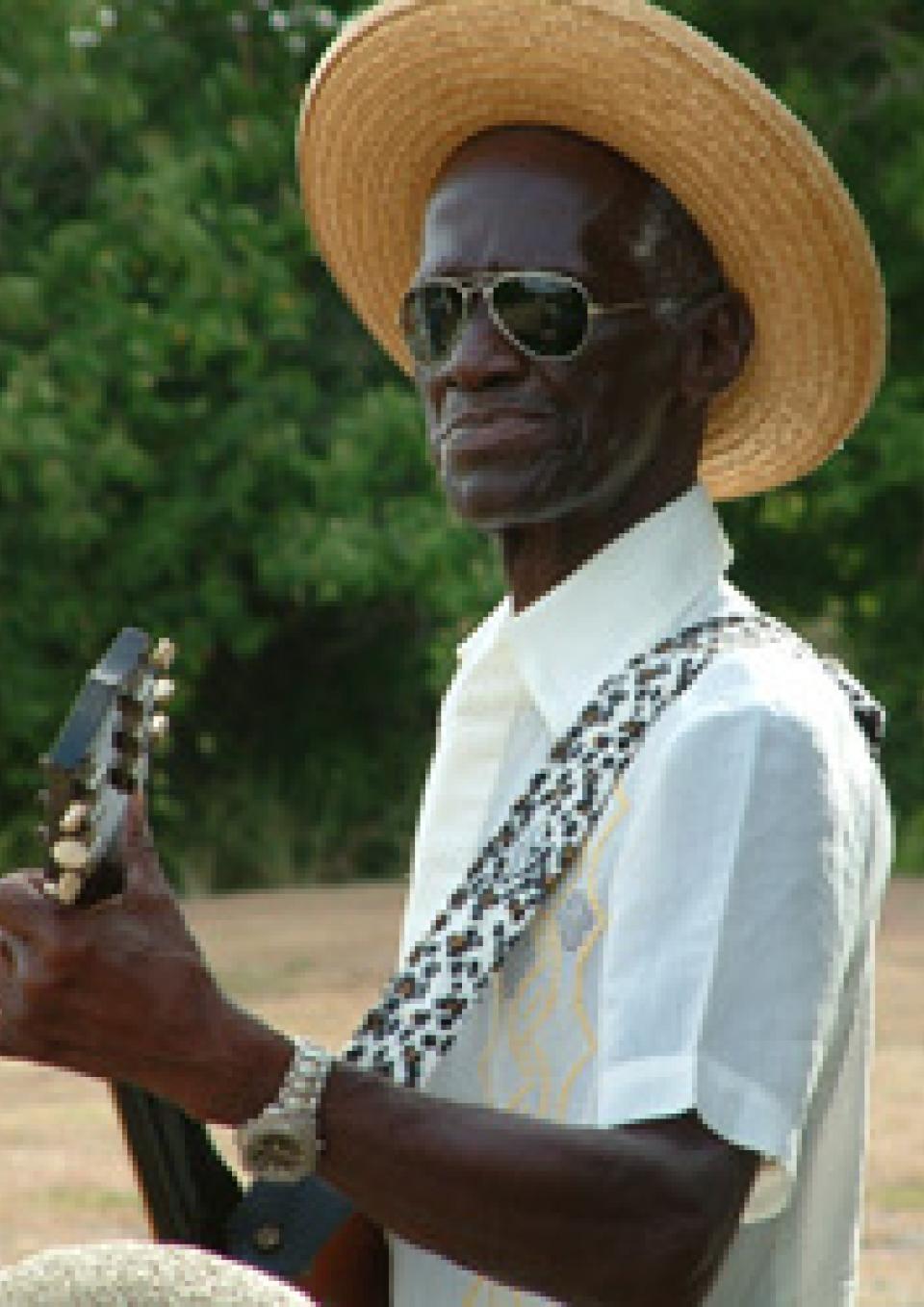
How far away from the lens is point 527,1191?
1.99 meters

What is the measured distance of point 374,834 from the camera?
20.0 metres

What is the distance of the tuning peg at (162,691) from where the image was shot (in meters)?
2.13

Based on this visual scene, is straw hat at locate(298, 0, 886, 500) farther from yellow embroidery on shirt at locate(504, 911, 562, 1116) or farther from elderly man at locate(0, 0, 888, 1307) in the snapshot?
yellow embroidery on shirt at locate(504, 911, 562, 1116)

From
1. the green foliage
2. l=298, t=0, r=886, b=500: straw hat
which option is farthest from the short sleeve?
the green foliage

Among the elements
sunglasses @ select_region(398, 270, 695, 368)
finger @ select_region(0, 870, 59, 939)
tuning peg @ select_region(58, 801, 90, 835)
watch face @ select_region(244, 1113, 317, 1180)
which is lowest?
watch face @ select_region(244, 1113, 317, 1180)

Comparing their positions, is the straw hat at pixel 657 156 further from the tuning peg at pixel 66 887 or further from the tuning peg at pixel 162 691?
the tuning peg at pixel 66 887

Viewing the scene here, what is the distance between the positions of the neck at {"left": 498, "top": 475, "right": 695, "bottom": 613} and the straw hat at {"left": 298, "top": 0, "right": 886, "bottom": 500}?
24cm

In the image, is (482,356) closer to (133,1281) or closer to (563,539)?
(563,539)

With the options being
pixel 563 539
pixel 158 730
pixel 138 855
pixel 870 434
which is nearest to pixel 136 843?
pixel 138 855

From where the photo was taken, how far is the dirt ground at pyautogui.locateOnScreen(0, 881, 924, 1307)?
7668 millimetres

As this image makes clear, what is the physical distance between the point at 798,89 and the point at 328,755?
5999 mm

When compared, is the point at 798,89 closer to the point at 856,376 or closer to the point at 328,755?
the point at 328,755

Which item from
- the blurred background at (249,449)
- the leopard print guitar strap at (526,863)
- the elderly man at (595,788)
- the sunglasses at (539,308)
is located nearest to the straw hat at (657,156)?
the elderly man at (595,788)

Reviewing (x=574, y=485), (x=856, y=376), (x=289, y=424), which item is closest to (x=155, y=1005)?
(x=574, y=485)
